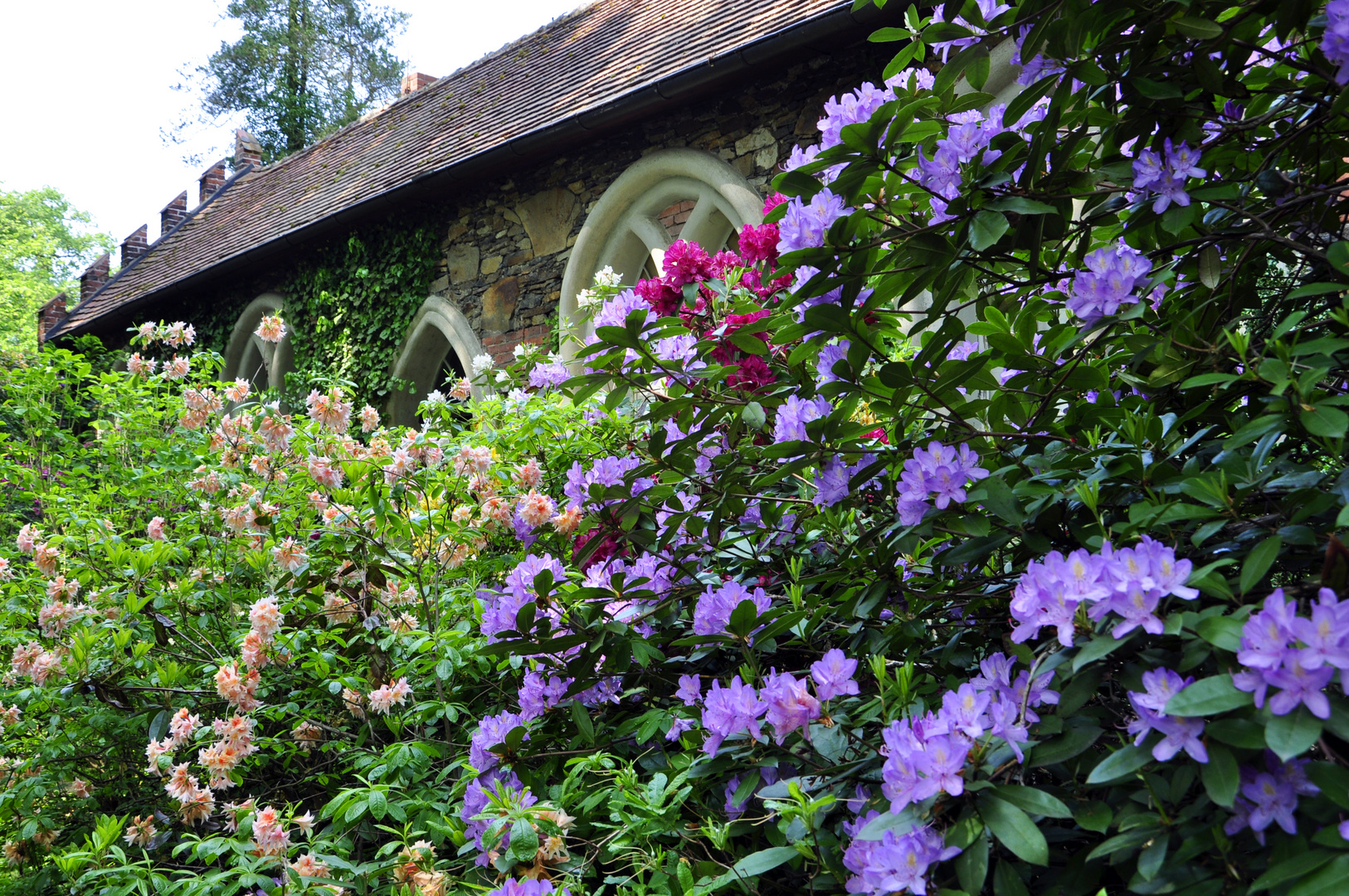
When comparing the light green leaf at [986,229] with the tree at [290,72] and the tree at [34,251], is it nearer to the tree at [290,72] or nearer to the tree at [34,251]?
the tree at [290,72]

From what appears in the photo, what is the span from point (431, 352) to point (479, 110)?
7.72 ft

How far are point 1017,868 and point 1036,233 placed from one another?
0.78 metres

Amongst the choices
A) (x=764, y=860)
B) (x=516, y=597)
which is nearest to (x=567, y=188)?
(x=516, y=597)

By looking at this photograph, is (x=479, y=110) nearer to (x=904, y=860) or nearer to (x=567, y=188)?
(x=567, y=188)

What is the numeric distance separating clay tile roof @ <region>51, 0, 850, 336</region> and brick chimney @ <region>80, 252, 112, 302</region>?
1534 mm

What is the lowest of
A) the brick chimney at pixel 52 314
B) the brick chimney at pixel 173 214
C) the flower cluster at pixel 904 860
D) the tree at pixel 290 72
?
the flower cluster at pixel 904 860

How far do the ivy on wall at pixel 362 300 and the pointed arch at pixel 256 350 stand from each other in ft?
1.04

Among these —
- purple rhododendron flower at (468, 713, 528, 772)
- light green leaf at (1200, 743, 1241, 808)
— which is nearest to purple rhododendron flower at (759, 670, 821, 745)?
light green leaf at (1200, 743, 1241, 808)

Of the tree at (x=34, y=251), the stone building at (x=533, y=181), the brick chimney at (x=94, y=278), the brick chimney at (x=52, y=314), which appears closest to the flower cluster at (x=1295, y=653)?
the stone building at (x=533, y=181)

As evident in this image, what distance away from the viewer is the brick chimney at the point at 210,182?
14047mm

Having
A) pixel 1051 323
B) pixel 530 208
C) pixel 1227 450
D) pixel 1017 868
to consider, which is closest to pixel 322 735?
pixel 1017 868

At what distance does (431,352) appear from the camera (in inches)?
320

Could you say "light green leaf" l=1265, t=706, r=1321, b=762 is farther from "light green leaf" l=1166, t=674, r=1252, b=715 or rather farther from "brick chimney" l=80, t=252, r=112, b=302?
"brick chimney" l=80, t=252, r=112, b=302

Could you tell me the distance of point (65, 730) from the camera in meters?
2.38
